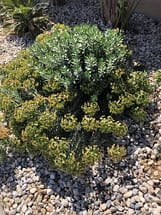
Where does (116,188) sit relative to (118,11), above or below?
below

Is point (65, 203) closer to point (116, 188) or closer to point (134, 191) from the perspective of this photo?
point (116, 188)

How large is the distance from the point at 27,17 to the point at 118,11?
4.37 ft

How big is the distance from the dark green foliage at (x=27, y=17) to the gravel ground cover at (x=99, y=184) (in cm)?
237

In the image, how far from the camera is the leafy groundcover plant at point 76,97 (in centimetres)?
362

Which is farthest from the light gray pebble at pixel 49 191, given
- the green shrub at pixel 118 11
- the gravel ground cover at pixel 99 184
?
the green shrub at pixel 118 11

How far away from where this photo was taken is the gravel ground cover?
3.51 m

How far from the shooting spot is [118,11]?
17.9 feet

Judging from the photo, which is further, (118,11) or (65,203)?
(118,11)

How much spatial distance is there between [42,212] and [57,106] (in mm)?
989

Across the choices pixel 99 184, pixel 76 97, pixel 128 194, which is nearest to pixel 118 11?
pixel 76 97

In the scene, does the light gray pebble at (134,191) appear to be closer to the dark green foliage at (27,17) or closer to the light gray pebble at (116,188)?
the light gray pebble at (116,188)

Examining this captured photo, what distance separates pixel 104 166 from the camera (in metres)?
3.76

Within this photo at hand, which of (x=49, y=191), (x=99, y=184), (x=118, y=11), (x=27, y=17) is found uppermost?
(x=118, y=11)

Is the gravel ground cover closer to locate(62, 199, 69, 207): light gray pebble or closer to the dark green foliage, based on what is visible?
locate(62, 199, 69, 207): light gray pebble
